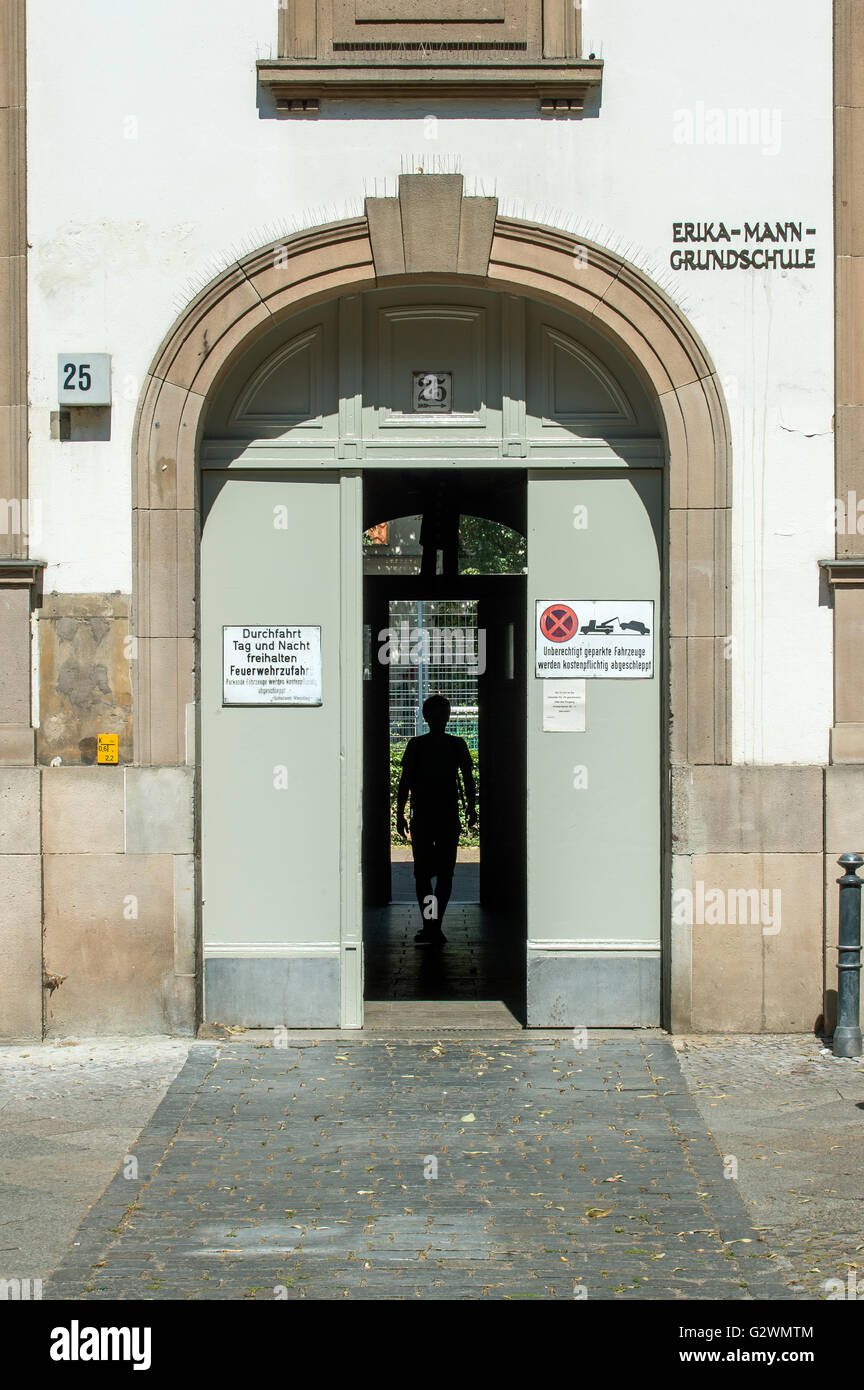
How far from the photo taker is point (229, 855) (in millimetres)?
8836

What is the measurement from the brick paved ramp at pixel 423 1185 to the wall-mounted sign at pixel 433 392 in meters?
3.70

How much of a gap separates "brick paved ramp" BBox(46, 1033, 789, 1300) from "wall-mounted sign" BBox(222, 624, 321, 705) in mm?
2014

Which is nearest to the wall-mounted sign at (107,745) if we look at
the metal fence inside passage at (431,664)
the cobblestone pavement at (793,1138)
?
the cobblestone pavement at (793,1138)

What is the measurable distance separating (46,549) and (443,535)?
5.93 m

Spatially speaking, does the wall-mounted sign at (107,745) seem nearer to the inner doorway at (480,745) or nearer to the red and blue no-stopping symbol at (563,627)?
the red and blue no-stopping symbol at (563,627)

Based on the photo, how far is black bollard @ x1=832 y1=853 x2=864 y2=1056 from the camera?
8.13 m

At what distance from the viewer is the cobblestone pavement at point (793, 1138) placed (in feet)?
17.7

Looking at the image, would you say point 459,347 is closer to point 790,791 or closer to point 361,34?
point 361,34

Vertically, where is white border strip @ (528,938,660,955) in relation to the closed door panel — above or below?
below

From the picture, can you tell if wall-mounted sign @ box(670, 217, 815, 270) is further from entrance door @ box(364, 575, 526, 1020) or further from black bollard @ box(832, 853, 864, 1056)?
entrance door @ box(364, 575, 526, 1020)

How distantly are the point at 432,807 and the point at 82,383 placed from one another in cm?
485

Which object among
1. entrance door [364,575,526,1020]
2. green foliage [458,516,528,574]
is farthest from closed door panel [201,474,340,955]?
green foliage [458,516,528,574]

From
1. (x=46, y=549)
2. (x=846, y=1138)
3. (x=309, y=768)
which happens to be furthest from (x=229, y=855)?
(x=846, y=1138)
